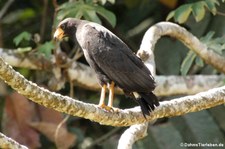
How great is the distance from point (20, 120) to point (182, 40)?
1.85 meters

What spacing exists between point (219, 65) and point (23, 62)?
1.69 meters

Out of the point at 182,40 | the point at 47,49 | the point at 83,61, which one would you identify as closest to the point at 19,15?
the point at 83,61

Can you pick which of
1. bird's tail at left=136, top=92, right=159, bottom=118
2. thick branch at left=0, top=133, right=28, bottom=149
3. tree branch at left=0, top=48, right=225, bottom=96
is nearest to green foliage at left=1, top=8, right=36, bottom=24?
tree branch at left=0, top=48, right=225, bottom=96

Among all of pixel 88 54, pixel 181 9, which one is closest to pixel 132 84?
pixel 88 54

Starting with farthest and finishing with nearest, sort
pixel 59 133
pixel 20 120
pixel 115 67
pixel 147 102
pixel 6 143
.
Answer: pixel 20 120 → pixel 59 133 → pixel 115 67 → pixel 147 102 → pixel 6 143

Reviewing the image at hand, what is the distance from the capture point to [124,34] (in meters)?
7.71

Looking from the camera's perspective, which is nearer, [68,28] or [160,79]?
[68,28]

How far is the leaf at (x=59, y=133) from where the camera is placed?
6.80 m

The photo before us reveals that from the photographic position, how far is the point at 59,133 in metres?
6.84

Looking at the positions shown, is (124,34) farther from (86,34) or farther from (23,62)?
(86,34)

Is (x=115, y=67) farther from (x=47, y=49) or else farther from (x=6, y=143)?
(x=47, y=49)

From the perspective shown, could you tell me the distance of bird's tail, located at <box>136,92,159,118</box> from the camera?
14.7ft

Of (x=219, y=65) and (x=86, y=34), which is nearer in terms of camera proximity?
(x=86, y=34)

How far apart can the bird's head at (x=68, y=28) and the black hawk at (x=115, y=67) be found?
0.83ft
